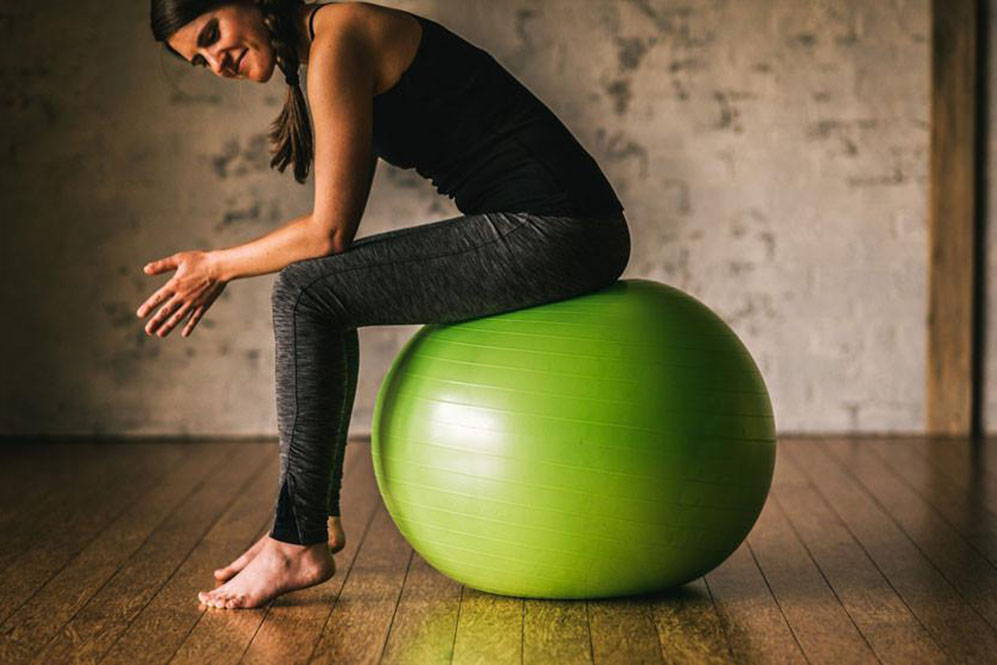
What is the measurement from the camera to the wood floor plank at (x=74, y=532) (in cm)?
253

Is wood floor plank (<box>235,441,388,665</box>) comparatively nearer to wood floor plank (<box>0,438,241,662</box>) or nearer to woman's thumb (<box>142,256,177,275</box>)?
wood floor plank (<box>0,438,241,662</box>)

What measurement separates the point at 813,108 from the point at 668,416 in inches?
90.9

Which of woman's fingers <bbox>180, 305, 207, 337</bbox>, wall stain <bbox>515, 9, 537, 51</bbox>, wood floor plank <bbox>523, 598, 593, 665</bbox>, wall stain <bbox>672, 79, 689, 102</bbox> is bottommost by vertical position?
wood floor plank <bbox>523, 598, 593, 665</bbox>

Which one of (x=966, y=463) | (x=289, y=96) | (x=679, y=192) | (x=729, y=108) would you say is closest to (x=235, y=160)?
(x=679, y=192)

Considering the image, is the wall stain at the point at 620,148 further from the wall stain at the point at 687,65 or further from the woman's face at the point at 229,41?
the woman's face at the point at 229,41

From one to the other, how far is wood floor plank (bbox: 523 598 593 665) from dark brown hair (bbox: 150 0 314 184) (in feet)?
3.10

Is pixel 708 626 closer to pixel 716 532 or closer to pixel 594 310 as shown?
pixel 716 532

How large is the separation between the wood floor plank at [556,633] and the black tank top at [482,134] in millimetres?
729

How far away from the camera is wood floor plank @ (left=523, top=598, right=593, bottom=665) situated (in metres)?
2.20

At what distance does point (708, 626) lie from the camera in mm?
2375

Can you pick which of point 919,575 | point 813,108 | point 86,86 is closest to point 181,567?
point 919,575

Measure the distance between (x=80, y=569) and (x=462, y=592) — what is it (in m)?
0.83

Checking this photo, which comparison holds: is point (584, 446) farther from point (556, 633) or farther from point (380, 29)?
point (380, 29)

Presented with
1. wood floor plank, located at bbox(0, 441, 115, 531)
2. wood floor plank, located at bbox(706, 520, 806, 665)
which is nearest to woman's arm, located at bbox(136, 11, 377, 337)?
wood floor plank, located at bbox(706, 520, 806, 665)
